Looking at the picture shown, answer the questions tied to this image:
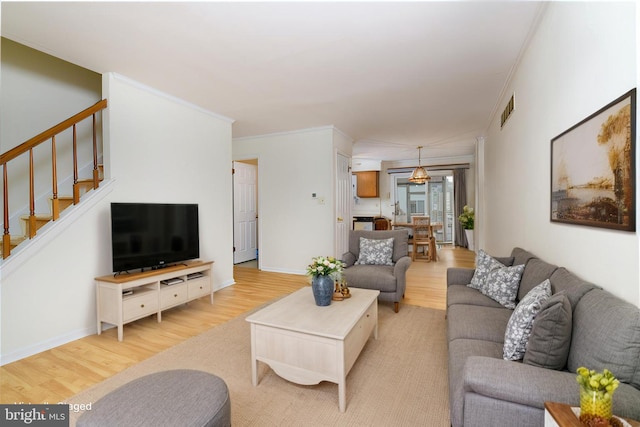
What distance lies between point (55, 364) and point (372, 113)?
4.47 metres

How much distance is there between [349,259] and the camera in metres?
3.85

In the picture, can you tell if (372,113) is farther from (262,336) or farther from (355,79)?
(262,336)

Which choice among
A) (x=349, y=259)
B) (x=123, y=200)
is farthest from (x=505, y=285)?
(x=123, y=200)

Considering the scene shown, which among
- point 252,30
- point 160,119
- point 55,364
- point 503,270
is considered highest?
point 252,30

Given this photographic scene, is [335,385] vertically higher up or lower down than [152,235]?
lower down

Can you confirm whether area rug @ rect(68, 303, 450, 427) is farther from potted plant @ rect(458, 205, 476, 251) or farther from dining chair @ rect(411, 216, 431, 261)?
potted plant @ rect(458, 205, 476, 251)

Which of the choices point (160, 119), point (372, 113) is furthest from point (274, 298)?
point (372, 113)

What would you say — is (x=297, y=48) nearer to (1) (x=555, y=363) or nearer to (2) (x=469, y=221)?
(1) (x=555, y=363)

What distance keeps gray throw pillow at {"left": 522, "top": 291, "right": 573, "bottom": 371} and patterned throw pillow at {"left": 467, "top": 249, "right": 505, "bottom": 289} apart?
1.32 m

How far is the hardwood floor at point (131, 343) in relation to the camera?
2.04 meters

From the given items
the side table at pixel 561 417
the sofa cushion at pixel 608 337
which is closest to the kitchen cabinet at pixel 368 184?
the sofa cushion at pixel 608 337

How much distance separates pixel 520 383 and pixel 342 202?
178 inches

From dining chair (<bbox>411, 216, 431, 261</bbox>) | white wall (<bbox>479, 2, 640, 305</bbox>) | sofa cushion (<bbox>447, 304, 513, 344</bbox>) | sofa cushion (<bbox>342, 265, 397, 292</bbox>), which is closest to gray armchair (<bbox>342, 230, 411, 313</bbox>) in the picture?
sofa cushion (<bbox>342, 265, 397, 292</bbox>)

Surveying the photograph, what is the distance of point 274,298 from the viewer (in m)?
3.91
